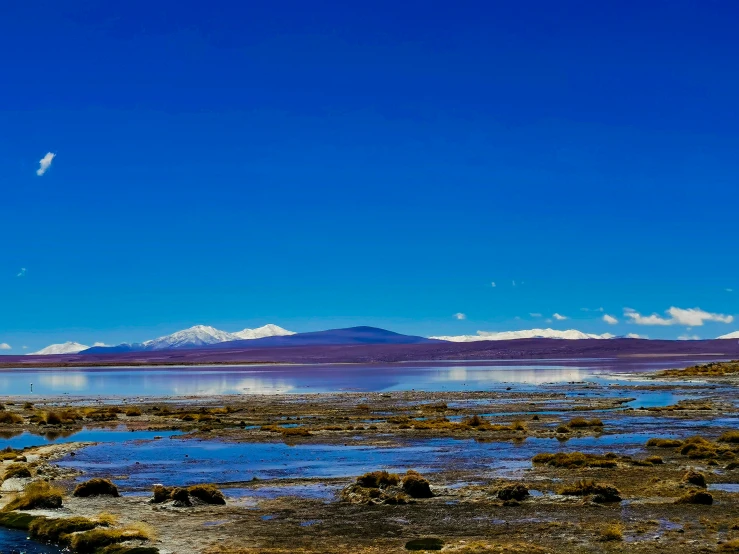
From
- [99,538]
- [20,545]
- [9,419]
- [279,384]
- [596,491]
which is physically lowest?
[20,545]

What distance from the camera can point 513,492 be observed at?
2469 cm

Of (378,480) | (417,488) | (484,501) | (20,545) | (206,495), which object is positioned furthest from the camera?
(378,480)

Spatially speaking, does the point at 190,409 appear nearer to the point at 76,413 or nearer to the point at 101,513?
the point at 76,413

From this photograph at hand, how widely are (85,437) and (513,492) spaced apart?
3195cm

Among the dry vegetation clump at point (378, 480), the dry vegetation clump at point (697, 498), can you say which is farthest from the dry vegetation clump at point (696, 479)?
the dry vegetation clump at point (378, 480)

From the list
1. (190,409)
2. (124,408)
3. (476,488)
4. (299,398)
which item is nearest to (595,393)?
(299,398)

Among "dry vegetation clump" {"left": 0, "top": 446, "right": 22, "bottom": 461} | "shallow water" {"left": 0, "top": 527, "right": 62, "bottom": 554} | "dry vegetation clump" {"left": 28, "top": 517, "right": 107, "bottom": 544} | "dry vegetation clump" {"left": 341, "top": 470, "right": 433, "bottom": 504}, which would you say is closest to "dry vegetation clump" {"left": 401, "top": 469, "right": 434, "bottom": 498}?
"dry vegetation clump" {"left": 341, "top": 470, "right": 433, "bottom": 504}

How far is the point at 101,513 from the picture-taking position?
2334cm

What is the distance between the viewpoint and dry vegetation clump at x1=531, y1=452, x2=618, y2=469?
31.5 m

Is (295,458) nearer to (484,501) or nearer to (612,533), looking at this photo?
(484,501)

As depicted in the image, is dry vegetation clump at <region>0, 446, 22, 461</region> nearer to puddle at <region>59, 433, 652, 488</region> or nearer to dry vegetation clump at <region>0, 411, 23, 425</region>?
puddle at <region>59, 433, 652, 488</region>

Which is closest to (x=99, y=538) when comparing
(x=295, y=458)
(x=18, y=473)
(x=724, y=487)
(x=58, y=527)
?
(x=58, y=527)

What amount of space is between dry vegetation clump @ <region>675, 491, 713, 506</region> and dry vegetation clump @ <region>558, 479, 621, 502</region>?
5.94 feet

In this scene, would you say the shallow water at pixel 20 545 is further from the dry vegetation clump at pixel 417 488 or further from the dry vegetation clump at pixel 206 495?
the dry vegetation clump at pixel 417 488
